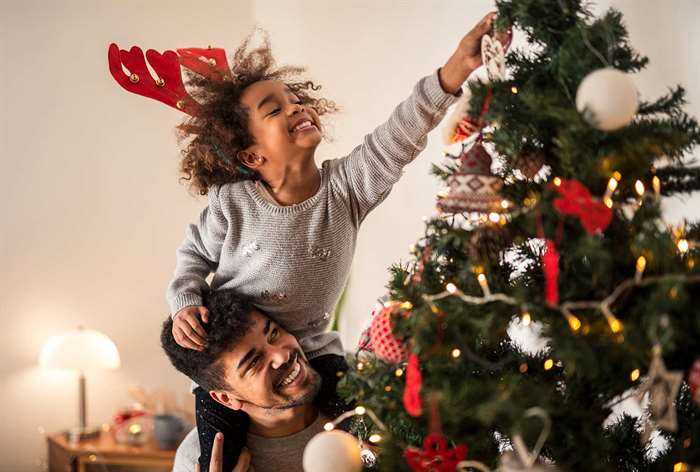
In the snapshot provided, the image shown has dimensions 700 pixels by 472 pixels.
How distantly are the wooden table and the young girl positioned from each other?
136 centimetres

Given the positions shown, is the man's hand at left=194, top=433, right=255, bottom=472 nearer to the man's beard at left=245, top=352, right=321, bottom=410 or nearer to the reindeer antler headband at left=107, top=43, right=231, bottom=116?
the man's beard at left=245, top=352, right=321, bottom=410

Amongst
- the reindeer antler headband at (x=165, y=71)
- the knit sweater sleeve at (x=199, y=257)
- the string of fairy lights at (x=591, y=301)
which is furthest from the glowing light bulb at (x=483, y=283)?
the reindeer antler headband at (x=165, y=71)

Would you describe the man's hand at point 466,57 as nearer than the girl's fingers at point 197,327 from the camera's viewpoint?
Yes

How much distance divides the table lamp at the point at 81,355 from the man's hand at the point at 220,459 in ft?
5.00

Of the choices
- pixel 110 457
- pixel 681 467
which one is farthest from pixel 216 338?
pixel 110 457

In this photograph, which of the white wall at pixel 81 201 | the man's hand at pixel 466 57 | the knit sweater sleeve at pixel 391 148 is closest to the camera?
the man's hand at pixel 466 57

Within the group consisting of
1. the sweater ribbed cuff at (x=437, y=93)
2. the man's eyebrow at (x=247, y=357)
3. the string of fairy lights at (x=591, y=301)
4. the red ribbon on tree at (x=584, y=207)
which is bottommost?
the man's eyebrow at (x=247, y=357)

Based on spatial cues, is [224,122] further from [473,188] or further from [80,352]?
[80,352]

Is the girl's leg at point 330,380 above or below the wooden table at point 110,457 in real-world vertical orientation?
above

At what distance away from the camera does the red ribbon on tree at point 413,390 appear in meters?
0.81

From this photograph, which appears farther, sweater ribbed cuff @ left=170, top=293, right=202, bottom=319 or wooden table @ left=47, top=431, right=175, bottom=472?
wooden table @ left=47, top=431, right=175, bottom=472

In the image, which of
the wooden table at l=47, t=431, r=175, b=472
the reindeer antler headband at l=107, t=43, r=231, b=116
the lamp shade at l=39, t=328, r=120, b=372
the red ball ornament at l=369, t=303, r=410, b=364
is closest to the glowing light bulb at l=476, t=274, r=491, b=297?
the red ball ornament at l=369, t=303, r=410, b=364

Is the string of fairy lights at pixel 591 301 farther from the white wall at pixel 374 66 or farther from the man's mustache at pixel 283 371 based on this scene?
the white wall at pixel 374 66

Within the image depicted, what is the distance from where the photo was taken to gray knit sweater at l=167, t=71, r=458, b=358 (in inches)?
46.9
